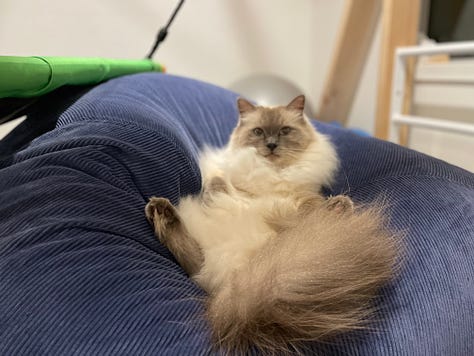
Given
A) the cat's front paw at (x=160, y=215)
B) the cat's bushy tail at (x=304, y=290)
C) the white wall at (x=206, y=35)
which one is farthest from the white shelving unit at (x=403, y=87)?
the cat's front paw at (x=160, y=215)

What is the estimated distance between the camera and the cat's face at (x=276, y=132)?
1.21 m

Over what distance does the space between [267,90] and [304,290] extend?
192 cm

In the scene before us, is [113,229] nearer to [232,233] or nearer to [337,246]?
[232,233]

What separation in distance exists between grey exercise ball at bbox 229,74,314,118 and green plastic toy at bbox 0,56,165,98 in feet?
3.26

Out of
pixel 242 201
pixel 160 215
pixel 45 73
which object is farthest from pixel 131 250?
pixel 45 73

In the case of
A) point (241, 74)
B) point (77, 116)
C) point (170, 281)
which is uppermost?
point (77, 116)

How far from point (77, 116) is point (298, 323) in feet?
→ 2.30

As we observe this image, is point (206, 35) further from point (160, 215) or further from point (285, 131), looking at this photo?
point (160, 215)

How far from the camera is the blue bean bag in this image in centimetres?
58

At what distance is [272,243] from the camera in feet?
2.45

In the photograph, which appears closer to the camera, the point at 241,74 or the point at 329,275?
the point at 329,275

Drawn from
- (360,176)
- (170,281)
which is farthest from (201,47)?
(170,281)

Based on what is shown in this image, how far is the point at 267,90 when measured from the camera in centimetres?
240

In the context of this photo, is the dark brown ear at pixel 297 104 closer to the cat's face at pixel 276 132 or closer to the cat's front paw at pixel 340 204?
the cat's face at pixel 276 132
